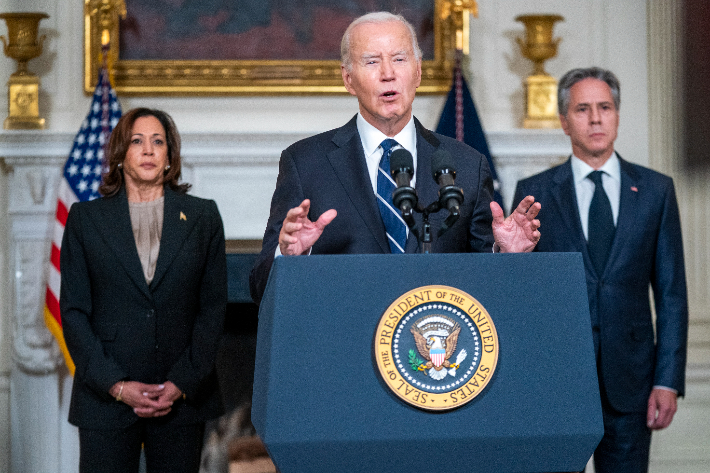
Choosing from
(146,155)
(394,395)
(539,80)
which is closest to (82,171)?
(146,155)

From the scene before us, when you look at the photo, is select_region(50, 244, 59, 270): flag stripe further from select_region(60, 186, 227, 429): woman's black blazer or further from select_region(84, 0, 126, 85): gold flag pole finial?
select_region(60, 186, 227, 429): woman's black blazer

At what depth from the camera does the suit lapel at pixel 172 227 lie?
3104 millimetres

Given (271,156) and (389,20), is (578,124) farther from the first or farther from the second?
(271,156)

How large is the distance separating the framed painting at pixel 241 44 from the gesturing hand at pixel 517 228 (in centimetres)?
316

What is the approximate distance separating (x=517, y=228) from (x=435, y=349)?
1.58ft

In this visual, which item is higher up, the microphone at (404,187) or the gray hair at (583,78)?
the gray hair at (583,78)

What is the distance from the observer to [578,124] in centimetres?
317

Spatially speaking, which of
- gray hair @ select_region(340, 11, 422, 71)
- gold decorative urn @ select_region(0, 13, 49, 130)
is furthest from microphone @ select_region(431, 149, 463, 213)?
gold decorative urn @ select_region(0, 13, 49, 130)

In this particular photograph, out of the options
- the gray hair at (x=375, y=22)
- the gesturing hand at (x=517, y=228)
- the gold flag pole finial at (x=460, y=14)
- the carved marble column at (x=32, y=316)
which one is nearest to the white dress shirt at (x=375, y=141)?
the gray hair at (x=375, y=22)

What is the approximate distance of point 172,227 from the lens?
317 cm

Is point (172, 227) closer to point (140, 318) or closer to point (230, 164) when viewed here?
point (140, 318)

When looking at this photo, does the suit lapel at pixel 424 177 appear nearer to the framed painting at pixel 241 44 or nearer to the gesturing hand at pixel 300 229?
the gesturing hand at pixel 300 229

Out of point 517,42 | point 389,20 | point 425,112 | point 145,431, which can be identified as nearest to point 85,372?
point 145,431

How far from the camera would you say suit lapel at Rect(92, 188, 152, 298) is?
3.06 m
